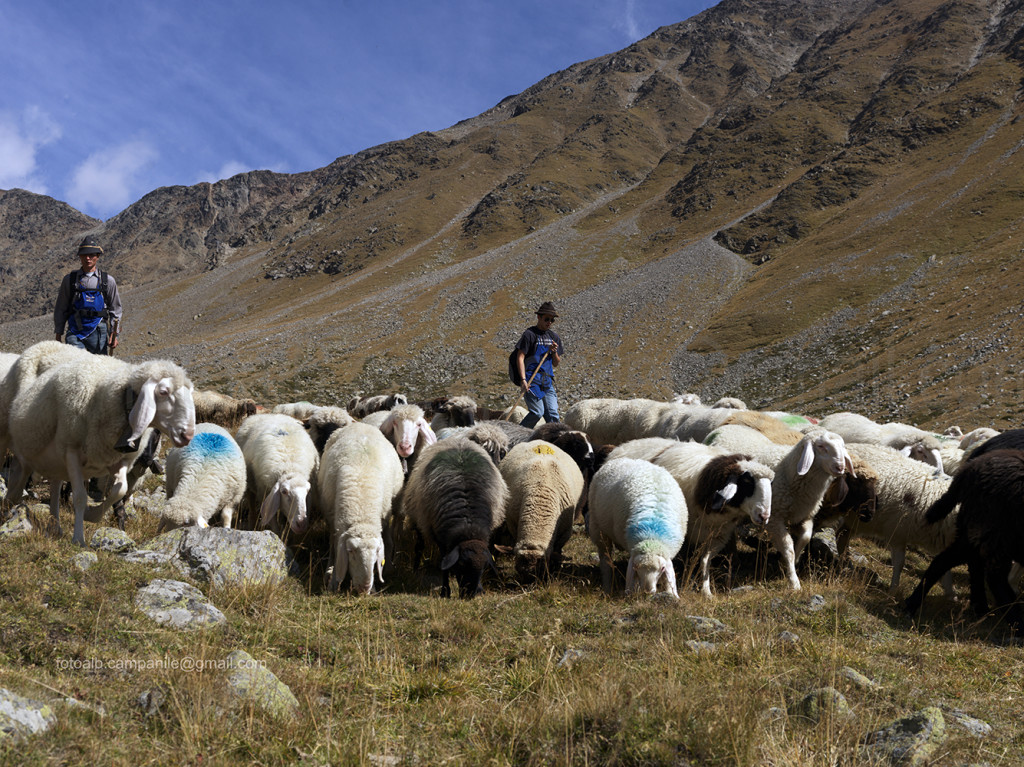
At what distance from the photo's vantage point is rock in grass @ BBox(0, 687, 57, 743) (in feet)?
9.47

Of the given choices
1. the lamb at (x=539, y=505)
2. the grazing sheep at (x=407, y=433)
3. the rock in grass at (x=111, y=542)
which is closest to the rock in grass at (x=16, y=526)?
the rock in grass at (x=111, y=542)

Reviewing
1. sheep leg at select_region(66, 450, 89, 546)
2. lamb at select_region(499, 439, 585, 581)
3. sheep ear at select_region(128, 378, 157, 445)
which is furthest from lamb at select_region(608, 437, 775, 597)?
sheep leg at select_region(66, 450, 89, 546)

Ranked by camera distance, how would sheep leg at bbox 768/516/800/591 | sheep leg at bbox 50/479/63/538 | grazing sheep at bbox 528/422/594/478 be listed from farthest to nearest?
1. grazing sheep at bbox 528/422/594/478
2. sheep leg at bbox 768/516/800/591
3. sheep leg at bbox 50/479/63/538

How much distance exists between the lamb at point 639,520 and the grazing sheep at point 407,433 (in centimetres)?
273

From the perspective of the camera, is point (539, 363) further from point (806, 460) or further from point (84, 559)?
point (84, 559)

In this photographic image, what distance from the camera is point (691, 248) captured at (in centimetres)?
7638

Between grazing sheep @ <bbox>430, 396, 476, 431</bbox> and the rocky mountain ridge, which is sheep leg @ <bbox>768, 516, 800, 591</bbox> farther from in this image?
the rocky mountain ridge

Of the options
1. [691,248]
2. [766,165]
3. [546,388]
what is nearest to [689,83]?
[766,165]

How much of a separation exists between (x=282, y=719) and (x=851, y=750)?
2.87 metres

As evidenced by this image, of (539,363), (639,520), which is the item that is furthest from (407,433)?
(639,520)

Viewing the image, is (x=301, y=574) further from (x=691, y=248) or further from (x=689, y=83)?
(x=689, y=83)

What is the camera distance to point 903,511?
8.18 meters

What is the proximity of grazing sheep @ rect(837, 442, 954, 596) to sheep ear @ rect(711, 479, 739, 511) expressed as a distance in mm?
2381

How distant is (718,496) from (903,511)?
2.80 meters
